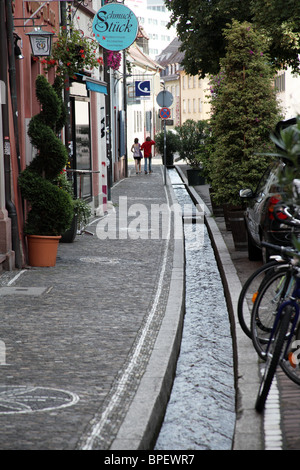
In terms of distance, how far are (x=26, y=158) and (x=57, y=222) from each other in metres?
1.42

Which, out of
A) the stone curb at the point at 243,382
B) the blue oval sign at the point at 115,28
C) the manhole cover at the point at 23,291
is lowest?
the manhole cover at the point at 23,291

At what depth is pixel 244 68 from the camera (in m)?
13.5

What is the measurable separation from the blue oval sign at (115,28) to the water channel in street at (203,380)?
23.2ft

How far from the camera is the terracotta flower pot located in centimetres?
1163

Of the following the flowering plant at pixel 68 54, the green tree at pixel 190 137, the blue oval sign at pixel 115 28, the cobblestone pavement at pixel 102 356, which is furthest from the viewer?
the green tree at pixel 190 137

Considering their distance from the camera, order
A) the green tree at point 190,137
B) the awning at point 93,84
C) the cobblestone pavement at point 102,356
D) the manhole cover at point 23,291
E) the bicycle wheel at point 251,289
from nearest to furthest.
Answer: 1. the cobblestone pavement at point 102,356
2. the bicycle wheel at point 251,289
3. the manhole cover at point 23,291
4. the awning at point 93,84
5. the green tree at point 190,137

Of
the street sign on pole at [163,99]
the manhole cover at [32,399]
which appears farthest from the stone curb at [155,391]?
the street sign on pole at [163,99]

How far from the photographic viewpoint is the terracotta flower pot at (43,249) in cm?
1163

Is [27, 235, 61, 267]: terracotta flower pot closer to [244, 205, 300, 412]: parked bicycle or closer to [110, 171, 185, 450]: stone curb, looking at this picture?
[110, 171, 185, 450]: stone curb

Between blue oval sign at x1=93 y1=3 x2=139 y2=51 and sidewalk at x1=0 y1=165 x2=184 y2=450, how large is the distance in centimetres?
576

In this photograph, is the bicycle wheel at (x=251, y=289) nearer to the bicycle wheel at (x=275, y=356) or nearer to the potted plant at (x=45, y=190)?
the bicycle wheel at (x=275, y=356)

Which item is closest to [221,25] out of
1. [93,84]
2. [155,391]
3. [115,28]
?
[93,84]

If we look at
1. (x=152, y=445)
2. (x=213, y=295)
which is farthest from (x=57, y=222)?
(x=152, y=445)

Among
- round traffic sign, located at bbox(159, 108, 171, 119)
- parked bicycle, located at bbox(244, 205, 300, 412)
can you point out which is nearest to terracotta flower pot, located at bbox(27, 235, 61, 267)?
parked bicycle, located at bbox(244, 205, 300, 412)
